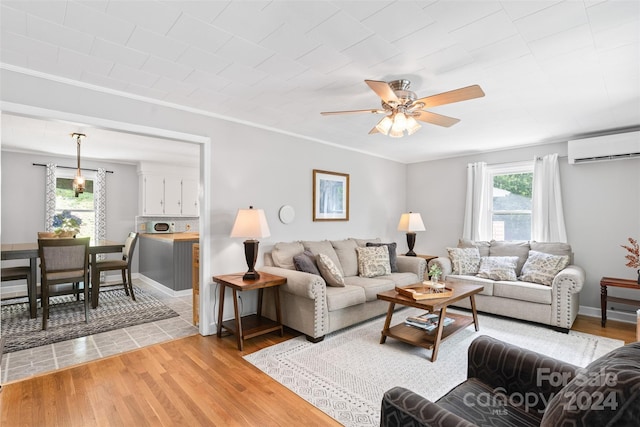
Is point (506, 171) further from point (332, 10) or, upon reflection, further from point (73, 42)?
point (73, 42)

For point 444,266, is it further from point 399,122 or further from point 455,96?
point 455,96

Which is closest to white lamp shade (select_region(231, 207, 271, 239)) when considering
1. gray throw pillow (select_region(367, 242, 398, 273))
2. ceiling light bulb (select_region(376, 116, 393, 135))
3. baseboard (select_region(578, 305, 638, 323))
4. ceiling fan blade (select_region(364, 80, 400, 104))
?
ceiling light bulb (select_region(376, 116, 393, 135))

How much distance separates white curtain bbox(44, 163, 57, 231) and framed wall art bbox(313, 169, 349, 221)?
4.85m

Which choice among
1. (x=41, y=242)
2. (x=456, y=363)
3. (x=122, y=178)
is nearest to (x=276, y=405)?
(x=456, y=363)

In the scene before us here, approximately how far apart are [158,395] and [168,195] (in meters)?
5.31

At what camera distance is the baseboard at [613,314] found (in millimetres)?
4066

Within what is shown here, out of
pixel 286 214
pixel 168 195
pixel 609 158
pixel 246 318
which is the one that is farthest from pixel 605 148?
pixel 168 195

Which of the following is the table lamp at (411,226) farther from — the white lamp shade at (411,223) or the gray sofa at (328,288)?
the gray sofa at (328,288)

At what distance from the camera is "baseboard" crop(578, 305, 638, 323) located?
4.07 meters

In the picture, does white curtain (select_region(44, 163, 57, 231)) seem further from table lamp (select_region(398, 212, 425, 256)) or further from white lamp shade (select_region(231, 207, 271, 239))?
table lamp (select_region(398, 212, 425, 256))

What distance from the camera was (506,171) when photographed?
17.1ft

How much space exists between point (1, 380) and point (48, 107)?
2.19 m

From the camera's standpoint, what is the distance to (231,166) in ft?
12.3

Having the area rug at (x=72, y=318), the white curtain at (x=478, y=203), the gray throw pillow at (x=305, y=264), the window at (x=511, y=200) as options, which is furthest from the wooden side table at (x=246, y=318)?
the window at (x=511, y=200)
